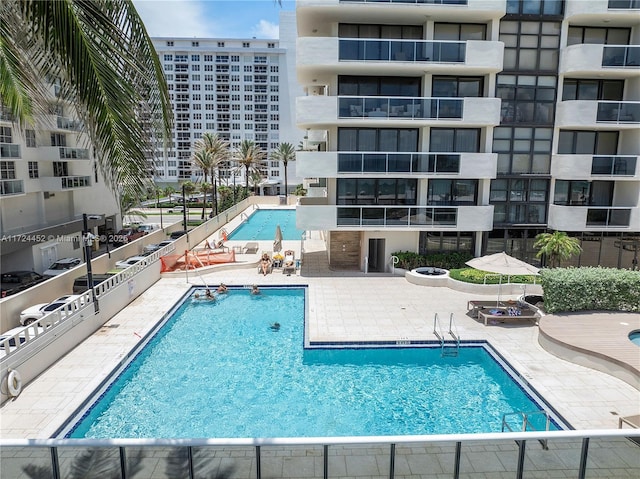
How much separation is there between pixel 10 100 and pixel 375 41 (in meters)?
17.4

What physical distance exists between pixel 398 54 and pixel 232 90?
3169 inches

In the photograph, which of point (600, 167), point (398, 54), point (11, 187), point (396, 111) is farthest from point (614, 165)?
point (11, 187)

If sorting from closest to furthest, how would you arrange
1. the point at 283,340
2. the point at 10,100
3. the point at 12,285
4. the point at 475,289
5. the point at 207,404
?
1. the point at 10,100
2. the point at 207,404
3. the point at 283,340
4. the point at 475,289
5. the point at 12,285

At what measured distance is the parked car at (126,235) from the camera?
114ft

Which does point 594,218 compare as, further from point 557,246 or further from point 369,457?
point 369,457

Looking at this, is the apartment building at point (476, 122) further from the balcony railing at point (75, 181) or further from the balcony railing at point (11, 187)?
the balcony railing at point (75, 181)

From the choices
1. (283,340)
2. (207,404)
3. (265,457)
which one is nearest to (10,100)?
(265,457)

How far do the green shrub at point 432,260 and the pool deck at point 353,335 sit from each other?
1.25m

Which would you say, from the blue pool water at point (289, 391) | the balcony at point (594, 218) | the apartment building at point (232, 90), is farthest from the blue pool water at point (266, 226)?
the apartment building at point (232, 90)

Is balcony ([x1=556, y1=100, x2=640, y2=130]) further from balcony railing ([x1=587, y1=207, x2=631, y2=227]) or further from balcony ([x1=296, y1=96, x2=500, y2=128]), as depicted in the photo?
balcony railing ([x1=587, y1=207, x2=631, y2=227])

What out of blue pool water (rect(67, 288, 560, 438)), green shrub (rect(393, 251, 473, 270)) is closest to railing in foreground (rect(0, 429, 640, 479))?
blue pool water (rect(67, 288, 560, 438))

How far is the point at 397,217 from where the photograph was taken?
22.1 metres

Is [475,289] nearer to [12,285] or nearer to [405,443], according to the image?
[405,443]

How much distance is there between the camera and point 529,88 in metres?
21.8
